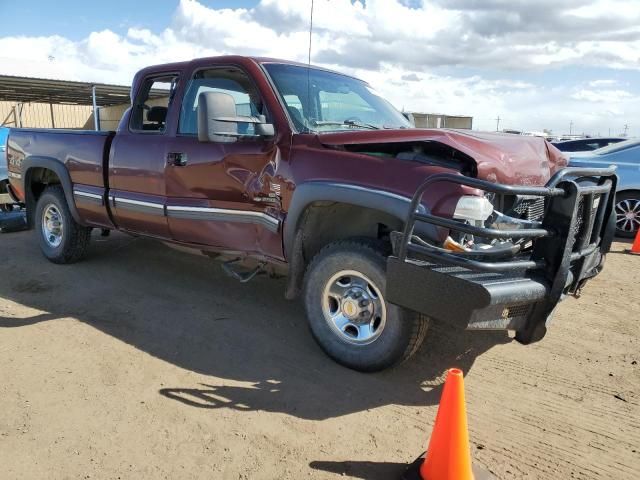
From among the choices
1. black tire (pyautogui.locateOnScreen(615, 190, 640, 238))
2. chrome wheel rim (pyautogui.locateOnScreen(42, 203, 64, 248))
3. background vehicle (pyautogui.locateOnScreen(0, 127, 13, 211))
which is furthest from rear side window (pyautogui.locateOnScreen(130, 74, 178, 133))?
black tire (pyautogui.locateOnScreen(615, 190, 640, 238))

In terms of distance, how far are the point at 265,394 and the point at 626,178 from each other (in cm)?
703

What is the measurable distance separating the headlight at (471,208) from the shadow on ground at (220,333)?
1191 mm

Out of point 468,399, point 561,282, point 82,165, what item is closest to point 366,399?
point 468,399

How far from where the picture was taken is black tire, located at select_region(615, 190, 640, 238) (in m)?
7.86

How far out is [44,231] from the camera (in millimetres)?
6078

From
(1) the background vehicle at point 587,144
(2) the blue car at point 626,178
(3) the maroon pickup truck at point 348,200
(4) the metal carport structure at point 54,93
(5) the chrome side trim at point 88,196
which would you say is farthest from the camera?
(4) the metal carport structure at point 54,93

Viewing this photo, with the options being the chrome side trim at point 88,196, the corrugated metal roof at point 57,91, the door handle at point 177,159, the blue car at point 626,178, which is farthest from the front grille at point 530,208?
the corrugated metal roof at point 57,91

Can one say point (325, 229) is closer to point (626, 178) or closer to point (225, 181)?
point (225, 181)

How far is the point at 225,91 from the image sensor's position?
421cm

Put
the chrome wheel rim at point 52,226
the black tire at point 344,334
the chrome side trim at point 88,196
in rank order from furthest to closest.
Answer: the chrome wheel rim at point 52,226
the chrome side trim at point 88,196
the black tire at point 344,334

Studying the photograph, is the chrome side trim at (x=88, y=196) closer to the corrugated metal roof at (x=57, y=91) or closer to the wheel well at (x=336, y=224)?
the wheel well at (x=336, y=224)

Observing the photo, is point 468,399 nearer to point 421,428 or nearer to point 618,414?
point 421,428

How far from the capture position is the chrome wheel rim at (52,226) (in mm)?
5938

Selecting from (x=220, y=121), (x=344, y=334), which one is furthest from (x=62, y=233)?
(x=344, y=334)
